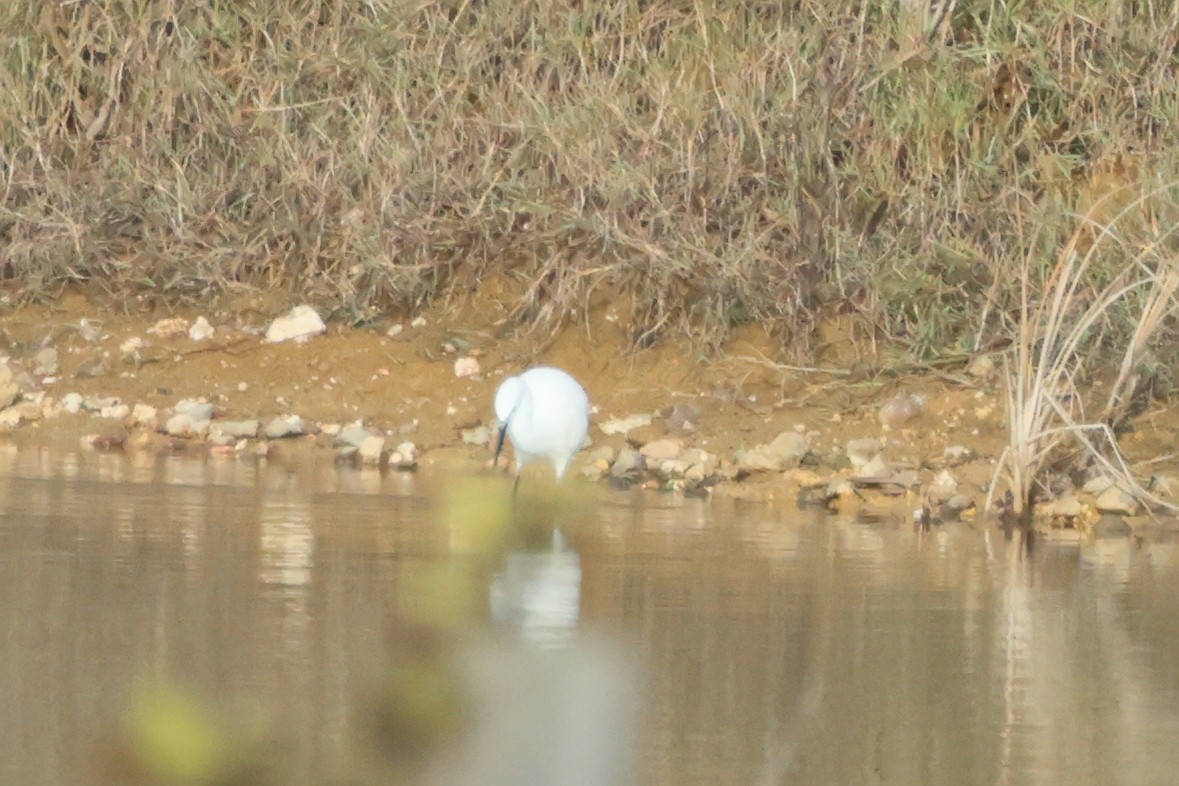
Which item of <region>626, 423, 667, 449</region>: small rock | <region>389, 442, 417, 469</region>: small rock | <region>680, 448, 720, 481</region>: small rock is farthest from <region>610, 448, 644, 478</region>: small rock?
<region>389, 442, 417, 469</region>: small rock

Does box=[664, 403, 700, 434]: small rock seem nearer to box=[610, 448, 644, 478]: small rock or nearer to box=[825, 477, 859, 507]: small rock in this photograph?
box=[610, 448, 644, 478]: small rock

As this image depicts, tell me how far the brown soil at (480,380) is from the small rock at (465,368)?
34 millimetres

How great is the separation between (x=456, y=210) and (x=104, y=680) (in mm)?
5423

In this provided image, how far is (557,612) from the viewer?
5246 mm

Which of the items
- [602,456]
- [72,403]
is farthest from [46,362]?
[602,456]

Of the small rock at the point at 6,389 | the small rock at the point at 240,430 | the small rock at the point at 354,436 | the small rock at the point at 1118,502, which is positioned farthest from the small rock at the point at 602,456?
the small rock at the point at 6,389

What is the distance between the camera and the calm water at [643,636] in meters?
3.94

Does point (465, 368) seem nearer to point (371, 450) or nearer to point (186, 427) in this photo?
point (371, 450)

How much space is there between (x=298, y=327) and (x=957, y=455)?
10.3 feet

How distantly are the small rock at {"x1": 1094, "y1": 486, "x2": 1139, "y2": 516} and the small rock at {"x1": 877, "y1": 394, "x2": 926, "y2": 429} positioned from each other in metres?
1.21

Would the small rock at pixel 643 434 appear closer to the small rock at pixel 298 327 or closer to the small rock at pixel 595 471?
the small rock at pixel 595 471

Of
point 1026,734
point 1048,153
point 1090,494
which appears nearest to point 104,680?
point 1026,734

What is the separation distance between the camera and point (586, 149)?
29.5 feet

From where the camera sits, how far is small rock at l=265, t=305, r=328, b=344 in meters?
9.57
